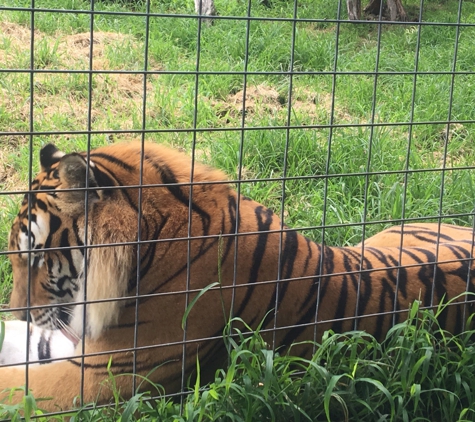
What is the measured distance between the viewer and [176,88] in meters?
5.88

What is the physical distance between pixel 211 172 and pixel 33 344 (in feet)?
3.86

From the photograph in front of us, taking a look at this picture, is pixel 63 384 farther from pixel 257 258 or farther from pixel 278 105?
pixel 278 105

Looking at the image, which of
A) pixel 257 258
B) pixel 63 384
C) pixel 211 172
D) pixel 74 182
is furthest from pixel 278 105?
pixel 63 384

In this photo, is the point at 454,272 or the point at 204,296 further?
the point at 454,272

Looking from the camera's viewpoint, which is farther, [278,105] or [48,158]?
[278,105]

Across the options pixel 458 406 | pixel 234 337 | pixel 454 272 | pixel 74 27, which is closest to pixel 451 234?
pixel 454 272

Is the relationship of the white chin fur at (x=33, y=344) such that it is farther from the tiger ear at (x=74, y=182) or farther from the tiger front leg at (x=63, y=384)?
the tiger ear at (x=74, y=182)

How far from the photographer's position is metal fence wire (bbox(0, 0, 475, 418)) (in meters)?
2.50

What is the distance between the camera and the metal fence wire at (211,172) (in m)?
2.50

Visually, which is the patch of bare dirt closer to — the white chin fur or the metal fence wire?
the metal fence wire

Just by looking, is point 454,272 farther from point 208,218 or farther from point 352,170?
point 352,170

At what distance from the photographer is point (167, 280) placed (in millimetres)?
2588

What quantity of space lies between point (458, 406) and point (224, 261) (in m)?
0.97

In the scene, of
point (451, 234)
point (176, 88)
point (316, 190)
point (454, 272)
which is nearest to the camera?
point (454, 272)
